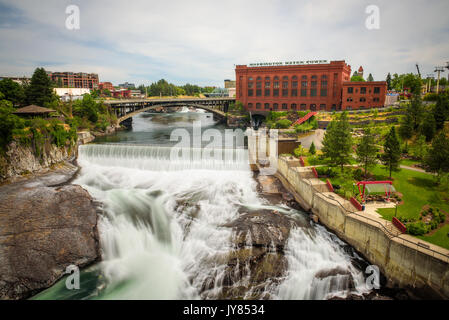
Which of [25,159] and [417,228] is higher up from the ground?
[25,159]

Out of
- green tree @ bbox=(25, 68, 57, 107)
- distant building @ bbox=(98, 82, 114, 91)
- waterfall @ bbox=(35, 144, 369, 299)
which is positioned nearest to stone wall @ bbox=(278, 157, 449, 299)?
waterfall @ bbox=(35, 144, 369, 299)

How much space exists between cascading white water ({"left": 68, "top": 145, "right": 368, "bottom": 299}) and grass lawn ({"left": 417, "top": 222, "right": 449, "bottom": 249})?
4.11 meters

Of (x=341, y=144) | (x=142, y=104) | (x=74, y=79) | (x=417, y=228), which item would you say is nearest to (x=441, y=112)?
(x=341, y=144)

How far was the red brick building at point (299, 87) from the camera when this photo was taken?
61.0 m

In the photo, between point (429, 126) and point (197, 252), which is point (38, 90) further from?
point (429, 126)

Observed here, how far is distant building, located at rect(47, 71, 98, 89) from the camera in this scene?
5714 inches

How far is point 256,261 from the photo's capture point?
15891 millimetres

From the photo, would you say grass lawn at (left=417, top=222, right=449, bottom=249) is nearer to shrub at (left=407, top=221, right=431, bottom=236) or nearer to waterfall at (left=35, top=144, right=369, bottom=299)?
shrub at (left=407, top=221, right=431, bottom=236)

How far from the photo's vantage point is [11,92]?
4881 cm

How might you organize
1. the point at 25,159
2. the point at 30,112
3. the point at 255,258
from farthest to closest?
the point at 30,112, the point at 25,159, the point at 255,258

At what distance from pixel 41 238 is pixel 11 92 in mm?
46193

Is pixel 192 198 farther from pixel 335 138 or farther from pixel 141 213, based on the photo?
pixel 335 138

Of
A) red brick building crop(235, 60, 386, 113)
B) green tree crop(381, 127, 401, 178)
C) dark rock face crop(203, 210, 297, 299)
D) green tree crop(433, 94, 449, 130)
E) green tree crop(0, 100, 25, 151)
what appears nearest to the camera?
dark rock face crop(203, 210, 297, 299)

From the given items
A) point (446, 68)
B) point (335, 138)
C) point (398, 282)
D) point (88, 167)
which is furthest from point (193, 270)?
point (446, 68)
